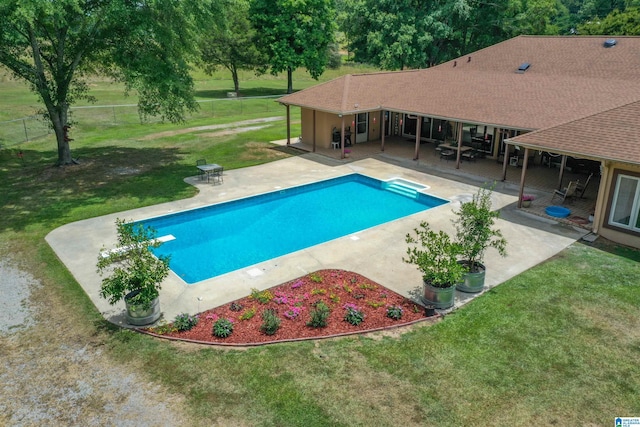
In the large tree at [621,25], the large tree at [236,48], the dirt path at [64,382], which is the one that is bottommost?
the dirt path at [64,382]

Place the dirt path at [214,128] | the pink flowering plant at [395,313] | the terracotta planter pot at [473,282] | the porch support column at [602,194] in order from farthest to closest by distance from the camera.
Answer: the dirt path at [214,128] < the porch support column at [602,194] < the terracotta planter pot at [473,282] < the pink flowering plant at [395,313]

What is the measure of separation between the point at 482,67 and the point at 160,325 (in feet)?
77.7

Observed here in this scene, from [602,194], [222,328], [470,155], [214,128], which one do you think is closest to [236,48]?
[214,128]

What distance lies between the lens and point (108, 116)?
35.7 meters

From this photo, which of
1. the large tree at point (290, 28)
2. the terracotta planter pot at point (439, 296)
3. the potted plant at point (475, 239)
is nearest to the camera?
the terracotta planter pot at point (439, 296)

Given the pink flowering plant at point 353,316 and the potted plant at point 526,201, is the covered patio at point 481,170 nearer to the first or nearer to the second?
the potted plant at point 526,201

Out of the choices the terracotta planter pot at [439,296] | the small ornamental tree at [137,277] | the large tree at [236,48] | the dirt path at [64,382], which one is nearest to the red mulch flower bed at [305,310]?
the terracotta planter pot at [439,296]

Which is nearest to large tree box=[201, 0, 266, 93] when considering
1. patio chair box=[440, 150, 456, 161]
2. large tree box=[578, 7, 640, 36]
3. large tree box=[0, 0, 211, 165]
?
large tree box=[0, 0, 211, 165]

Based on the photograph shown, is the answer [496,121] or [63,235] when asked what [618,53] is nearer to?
[496,121]

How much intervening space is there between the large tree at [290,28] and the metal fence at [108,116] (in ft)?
17.6

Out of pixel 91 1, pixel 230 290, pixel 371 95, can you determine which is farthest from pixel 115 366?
pixel 371 95

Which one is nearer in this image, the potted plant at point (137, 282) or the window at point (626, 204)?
the potted plant at point (137, 282)

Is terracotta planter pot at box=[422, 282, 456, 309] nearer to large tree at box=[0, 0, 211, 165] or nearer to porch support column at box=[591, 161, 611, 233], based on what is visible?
porch support column at box=[591, 161, 611, 233]

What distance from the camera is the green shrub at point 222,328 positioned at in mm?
9961
